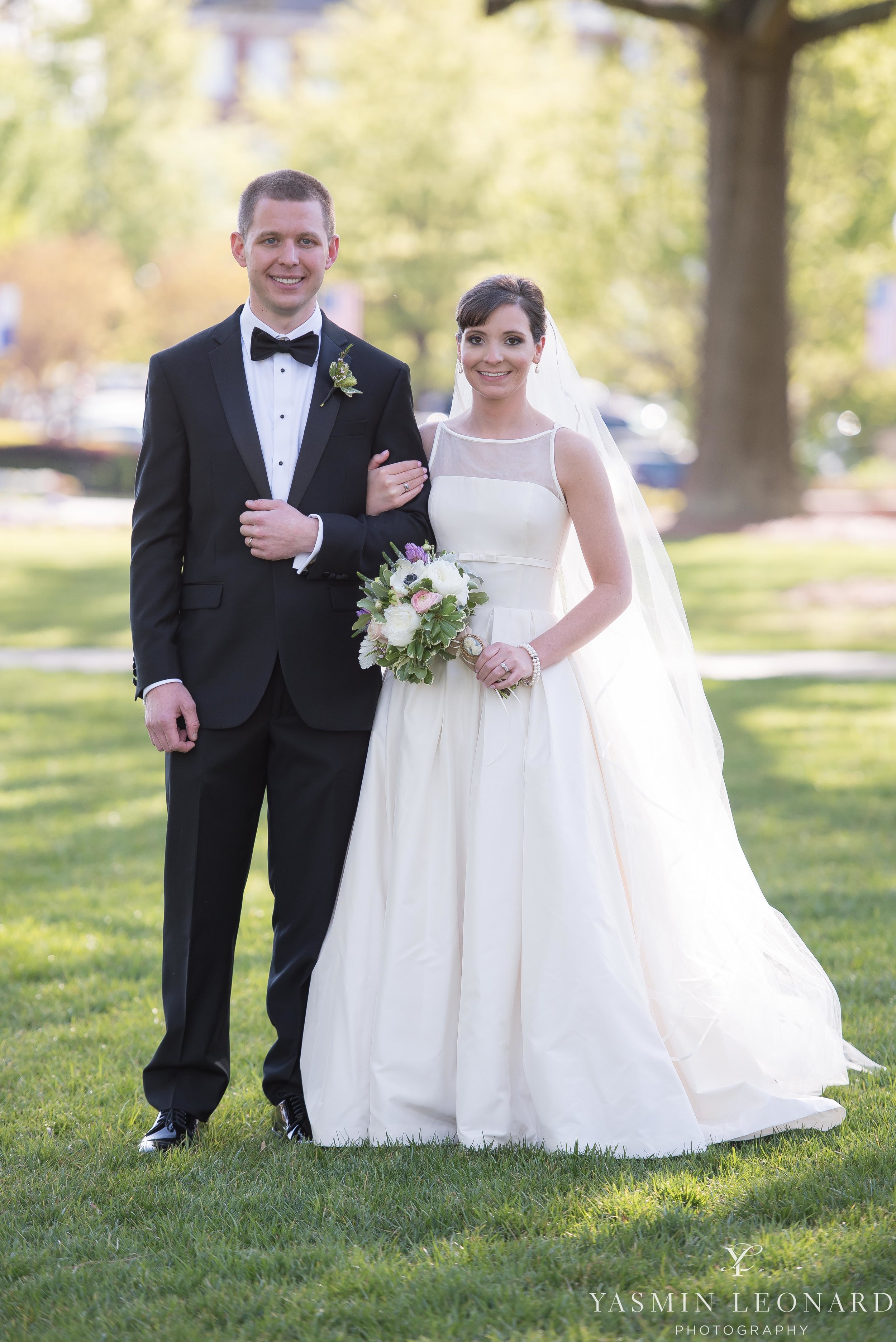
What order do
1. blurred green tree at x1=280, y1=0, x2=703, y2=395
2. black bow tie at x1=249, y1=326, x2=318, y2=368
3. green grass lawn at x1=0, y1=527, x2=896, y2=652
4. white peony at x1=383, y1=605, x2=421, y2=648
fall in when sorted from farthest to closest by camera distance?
blurred green tree at x1=280, y1=0, x2=703, y2=395 < green grass lawn at x1=0, y1=527, x2=896, y2=652 < black bow tie at x1=249, y1=326, x2=318, y2=368 < white peony at x1=383, y1=605, x2=421, y2=648

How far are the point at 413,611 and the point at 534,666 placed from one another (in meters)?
0.44

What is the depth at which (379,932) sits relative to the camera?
13.1 feet

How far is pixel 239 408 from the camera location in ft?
12.5

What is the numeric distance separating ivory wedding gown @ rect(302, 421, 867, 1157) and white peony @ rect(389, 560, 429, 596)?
0.33 m

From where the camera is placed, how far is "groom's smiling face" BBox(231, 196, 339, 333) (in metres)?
3.74

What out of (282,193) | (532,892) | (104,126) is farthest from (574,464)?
(104,126)

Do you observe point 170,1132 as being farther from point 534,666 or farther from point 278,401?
point 278,401

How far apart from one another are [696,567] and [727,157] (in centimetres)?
576

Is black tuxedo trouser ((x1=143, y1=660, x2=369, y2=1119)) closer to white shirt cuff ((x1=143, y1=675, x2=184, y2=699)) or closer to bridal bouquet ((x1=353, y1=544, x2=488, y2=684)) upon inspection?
white shirt cuff ((x1=143, y1=675, x2=184, y2=699))

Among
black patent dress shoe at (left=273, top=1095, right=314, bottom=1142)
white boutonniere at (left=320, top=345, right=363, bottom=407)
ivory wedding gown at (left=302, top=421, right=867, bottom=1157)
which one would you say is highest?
white boutonniere at (left=320, top=345, right=363, bottom=407)

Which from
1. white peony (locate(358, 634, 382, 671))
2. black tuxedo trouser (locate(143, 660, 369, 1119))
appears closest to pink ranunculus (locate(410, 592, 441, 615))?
white peony (locate(358, 634, 382, 671))

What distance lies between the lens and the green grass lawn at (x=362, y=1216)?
299 cm

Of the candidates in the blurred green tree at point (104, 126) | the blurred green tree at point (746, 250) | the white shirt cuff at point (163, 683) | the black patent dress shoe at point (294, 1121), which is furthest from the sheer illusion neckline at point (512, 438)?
the blurred green tree at point (104, 126)

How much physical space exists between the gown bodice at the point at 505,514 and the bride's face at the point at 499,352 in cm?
17
